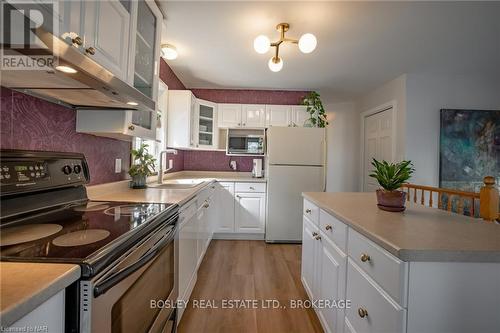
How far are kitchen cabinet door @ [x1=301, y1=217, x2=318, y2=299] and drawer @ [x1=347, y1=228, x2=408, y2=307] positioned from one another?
2.07ft

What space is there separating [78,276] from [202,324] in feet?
4.64

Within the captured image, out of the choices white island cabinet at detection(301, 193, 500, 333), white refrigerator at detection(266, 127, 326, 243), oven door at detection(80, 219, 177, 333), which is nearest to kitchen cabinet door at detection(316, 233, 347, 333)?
white island cabinet at detection(301, 193, 500, 333)

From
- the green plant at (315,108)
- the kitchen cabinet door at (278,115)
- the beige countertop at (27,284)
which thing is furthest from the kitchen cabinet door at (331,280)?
the kitchen cabinet door at (278,115)

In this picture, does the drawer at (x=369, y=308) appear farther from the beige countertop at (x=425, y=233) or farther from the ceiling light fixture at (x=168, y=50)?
the ceiling light fixture at (x=168, y=50)

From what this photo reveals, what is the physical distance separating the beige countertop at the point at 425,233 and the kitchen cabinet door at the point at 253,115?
257 cm

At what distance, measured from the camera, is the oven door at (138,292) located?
2.19ft

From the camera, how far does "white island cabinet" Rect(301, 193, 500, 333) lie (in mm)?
826

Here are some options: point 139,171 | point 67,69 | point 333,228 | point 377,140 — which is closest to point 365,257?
point 333,228

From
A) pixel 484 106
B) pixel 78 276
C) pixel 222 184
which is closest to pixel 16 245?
pixel 78 276

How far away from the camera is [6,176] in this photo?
3.03 feet

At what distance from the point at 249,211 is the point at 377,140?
238cm

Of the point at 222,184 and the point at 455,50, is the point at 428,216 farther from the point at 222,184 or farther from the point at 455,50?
the point at 222,184

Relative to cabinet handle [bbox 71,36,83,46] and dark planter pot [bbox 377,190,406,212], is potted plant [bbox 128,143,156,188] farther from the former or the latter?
dark planter pot [bbox 377,190,406,212]

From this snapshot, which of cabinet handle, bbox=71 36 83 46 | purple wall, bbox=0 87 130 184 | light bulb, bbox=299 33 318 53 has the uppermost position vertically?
light bulb, bbox=299 33 318 53
